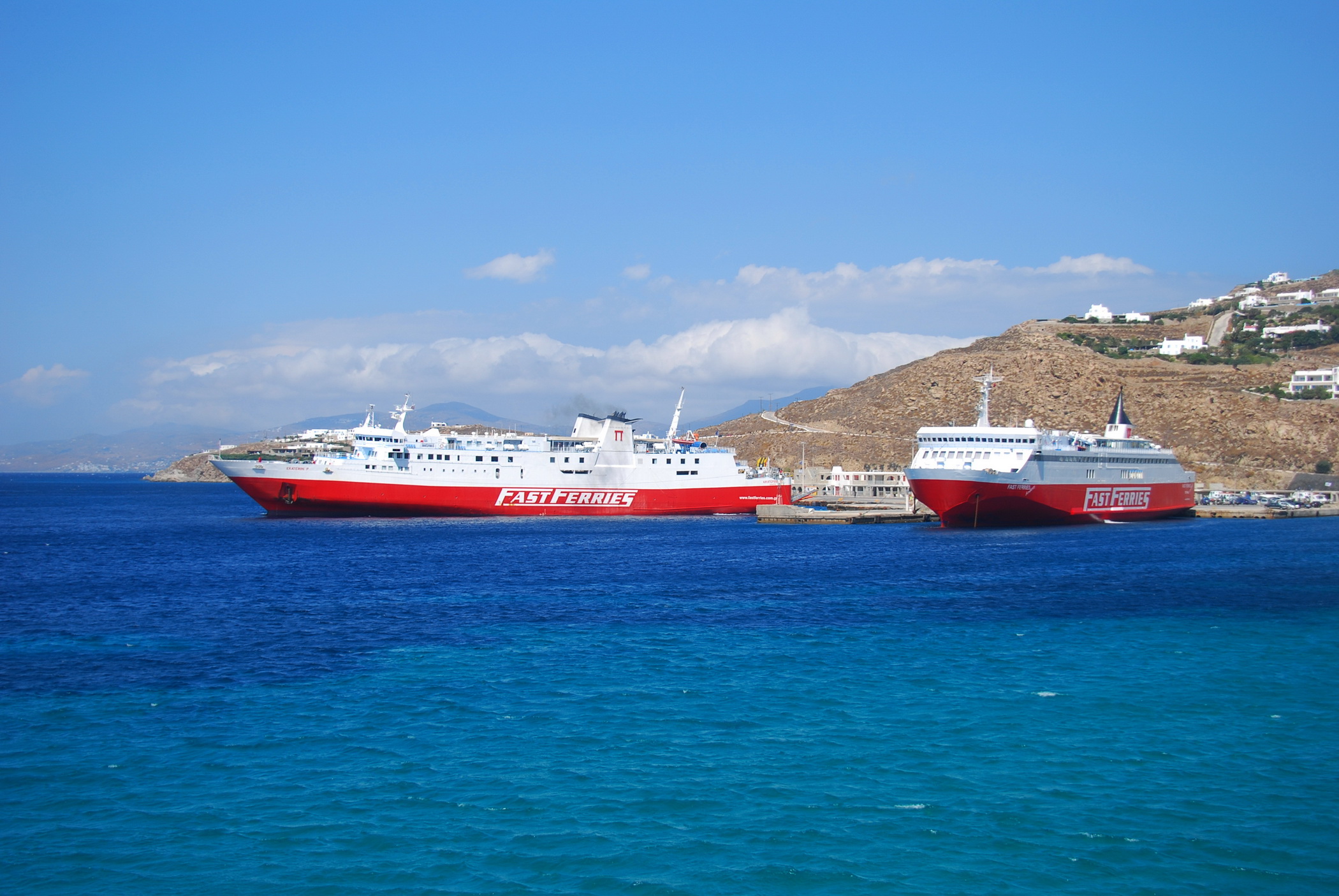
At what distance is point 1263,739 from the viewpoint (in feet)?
53.0

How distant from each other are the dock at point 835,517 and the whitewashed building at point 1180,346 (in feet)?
223

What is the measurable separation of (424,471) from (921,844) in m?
53.8

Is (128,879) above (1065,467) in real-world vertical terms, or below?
below

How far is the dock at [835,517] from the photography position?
65562mm

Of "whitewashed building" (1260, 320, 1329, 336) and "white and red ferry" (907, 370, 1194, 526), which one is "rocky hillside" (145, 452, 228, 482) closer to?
"white and red ferry" (907, 370, 1194, 526)

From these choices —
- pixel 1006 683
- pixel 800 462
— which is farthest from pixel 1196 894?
pixel 800 462

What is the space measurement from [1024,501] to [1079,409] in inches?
1948

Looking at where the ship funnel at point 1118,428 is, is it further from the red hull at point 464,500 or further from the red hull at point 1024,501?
the red hull at point 464,500

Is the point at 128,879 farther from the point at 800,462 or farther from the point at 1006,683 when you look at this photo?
the point at 800,462

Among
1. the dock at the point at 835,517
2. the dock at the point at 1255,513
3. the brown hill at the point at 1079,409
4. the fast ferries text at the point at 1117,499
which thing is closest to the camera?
the fast ferries text at the point at 1117,499

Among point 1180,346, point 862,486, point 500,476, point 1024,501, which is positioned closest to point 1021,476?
point 1024,501

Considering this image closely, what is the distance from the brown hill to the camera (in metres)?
90.1

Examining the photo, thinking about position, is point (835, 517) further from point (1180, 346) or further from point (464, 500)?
point (1180, 346)

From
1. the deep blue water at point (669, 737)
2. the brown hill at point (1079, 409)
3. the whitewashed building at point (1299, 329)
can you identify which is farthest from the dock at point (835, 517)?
the whitewashed building at point (1299, 329)
